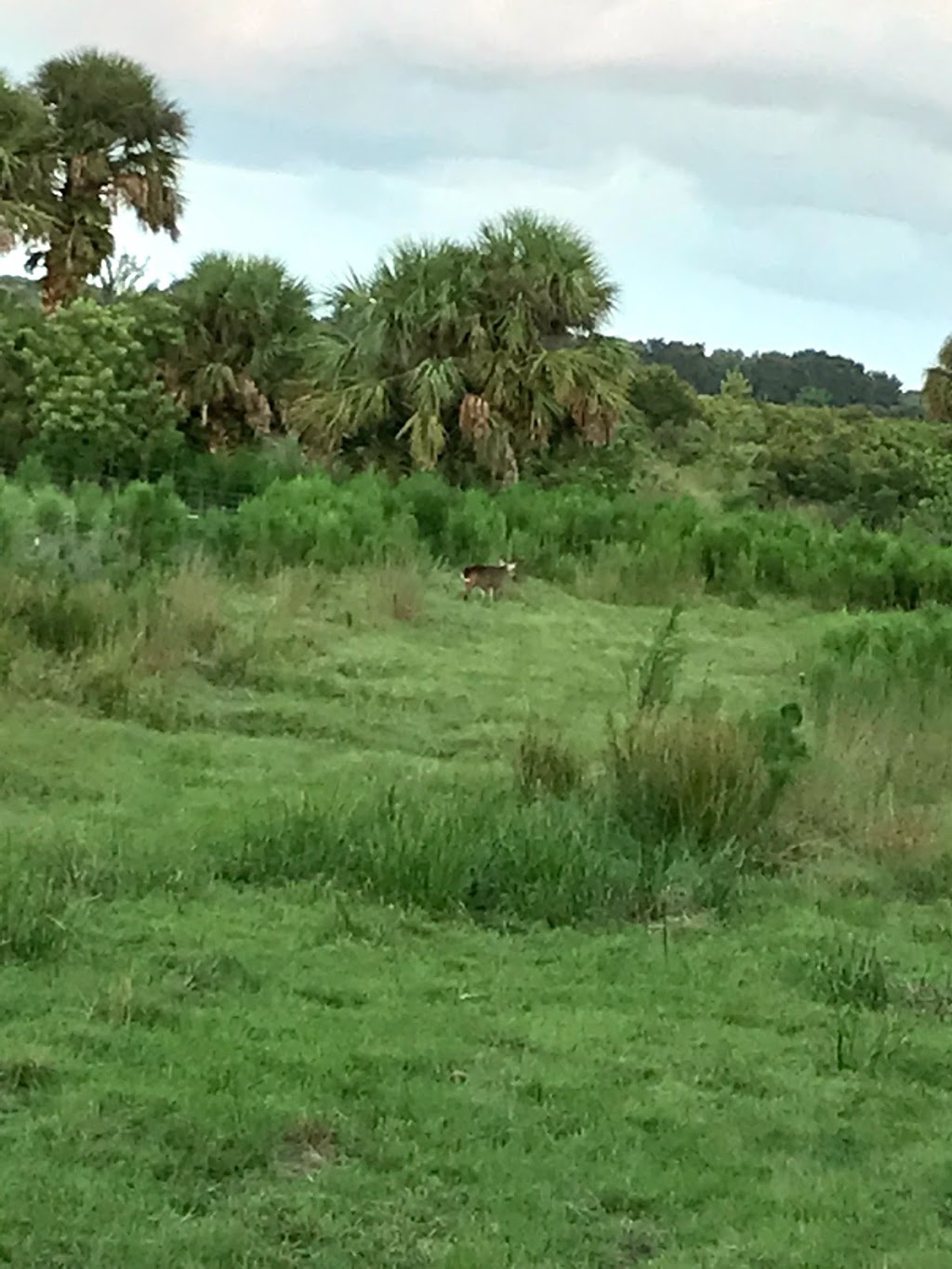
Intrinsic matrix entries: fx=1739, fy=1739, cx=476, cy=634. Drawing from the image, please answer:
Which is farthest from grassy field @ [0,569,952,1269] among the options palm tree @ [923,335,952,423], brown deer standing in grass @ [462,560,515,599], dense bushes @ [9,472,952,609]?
palm tree @ [923,335,952,423]

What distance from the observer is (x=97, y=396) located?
70.4ft

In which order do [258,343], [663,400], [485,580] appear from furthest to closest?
[663,400], [258,343], [485,580]

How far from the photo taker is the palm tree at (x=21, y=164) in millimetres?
20609

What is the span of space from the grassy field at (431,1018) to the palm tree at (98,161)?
53.4ft

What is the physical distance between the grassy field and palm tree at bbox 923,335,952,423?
70.0ft

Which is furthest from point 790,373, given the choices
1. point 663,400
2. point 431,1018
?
point 431,1018

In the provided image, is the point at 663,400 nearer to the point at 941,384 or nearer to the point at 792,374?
the point at 941,384

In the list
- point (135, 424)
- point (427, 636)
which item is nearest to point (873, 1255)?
point (427, 636)

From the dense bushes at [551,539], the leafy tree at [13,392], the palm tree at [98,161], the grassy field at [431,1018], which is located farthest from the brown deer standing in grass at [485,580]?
the palm tree at [98,161]

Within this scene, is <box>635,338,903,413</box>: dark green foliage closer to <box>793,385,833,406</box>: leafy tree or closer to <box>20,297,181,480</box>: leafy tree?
<box>793,385,833,406</box>: leafy tree

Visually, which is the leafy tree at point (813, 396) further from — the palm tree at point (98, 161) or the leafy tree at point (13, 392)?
the leafy tree at point (13, 392)

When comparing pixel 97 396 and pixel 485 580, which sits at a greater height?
pixel 97 396

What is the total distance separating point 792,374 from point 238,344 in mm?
38849

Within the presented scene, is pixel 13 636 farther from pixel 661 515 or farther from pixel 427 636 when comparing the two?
pixel 661 515
